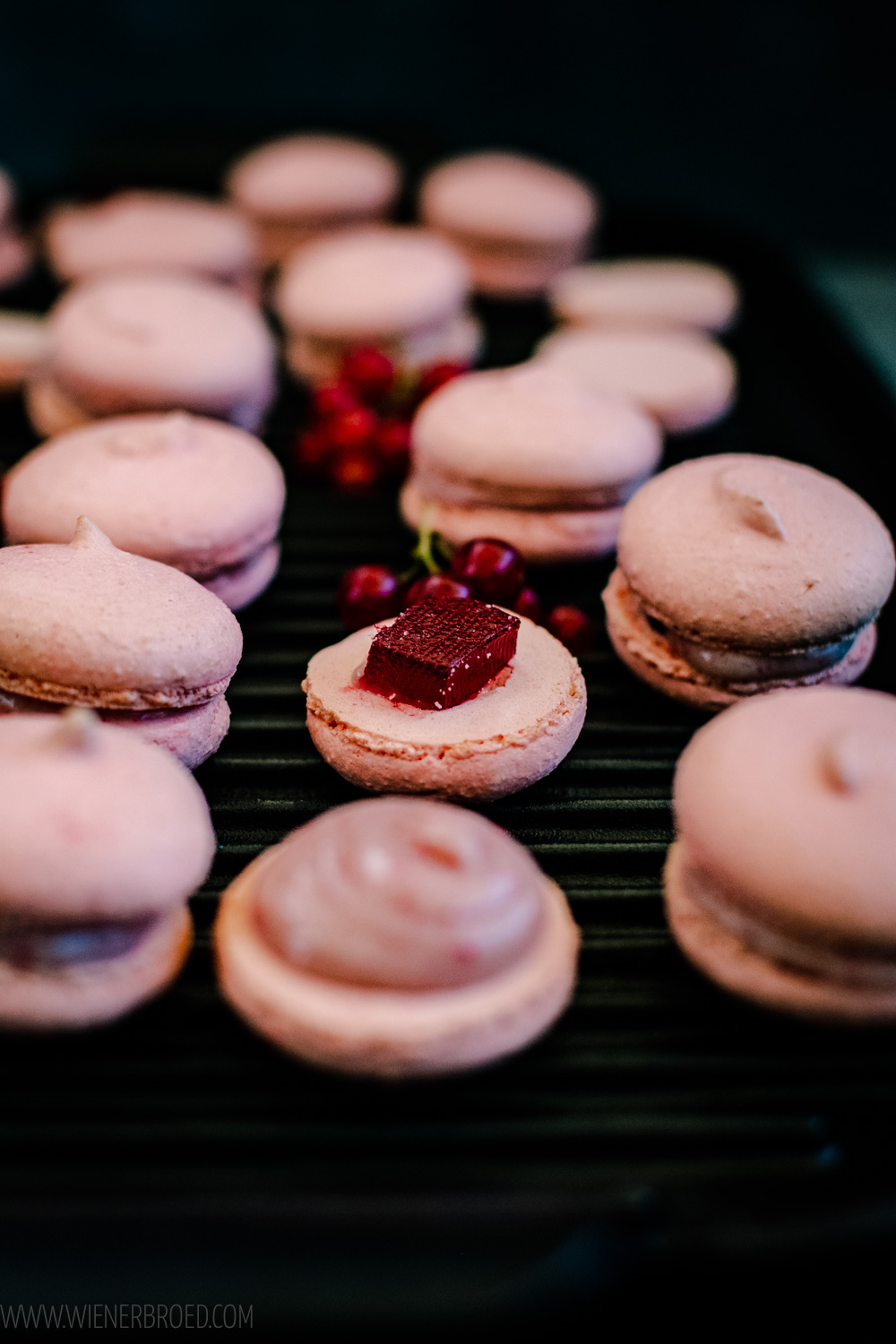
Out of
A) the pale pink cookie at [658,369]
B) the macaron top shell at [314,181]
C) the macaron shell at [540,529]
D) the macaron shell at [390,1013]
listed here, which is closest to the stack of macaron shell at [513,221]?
the macaron top shell at [314,181]

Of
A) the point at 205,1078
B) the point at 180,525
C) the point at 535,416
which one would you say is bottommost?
the point at 205,1078

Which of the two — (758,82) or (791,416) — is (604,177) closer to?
(758,82)

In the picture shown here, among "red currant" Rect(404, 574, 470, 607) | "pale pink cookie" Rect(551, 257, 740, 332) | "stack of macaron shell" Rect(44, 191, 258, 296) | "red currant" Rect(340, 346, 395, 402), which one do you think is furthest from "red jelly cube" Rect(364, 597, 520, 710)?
"stack of macaron shell" Rect(44, 191, 258, 296)

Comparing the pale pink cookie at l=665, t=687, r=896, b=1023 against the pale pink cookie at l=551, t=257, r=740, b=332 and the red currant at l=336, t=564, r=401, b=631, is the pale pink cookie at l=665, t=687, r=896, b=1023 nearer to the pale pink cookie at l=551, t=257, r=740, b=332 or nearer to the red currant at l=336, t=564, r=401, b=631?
the red currant at l=336, t=564, r=401, b=631

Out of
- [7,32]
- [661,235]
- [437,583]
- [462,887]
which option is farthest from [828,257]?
[462,887]

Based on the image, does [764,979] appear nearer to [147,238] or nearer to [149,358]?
[149,358]
